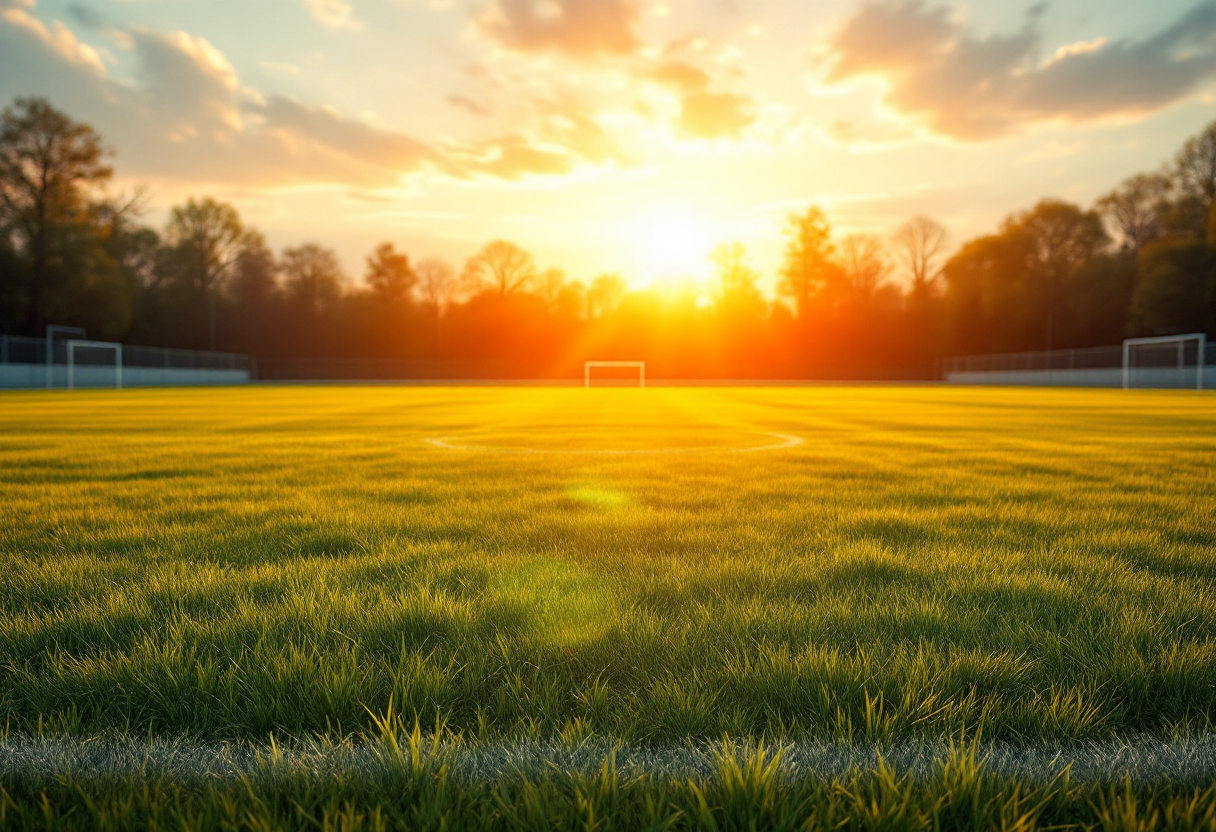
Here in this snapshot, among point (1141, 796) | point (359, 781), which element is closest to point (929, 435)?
point (1141, 796)

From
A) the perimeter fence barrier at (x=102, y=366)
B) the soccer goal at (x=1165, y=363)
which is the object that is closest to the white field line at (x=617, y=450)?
the perimeter fence barrier at (x=102, y=366)

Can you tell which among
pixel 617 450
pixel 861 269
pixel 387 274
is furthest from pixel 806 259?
pixel 617 450

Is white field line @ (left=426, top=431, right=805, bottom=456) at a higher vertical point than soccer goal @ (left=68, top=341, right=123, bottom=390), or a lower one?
lower

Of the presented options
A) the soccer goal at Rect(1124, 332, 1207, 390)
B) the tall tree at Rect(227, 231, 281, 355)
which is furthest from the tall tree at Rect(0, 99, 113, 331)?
the soccer goal at Rect(1124, 332, 1207, 390)

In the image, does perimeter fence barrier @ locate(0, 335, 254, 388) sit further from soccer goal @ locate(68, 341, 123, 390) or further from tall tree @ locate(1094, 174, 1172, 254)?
tall tree @ locate(1094, 174, 1172, 254)

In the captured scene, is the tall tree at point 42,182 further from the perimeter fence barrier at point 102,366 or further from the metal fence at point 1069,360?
the metal fence at point 1069,360

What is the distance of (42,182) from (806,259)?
172ft

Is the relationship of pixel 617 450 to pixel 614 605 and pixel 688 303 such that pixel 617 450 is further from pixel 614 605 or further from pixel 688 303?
pixel 688 303

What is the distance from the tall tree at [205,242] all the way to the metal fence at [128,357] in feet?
18.8

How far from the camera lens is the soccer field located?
1415mm

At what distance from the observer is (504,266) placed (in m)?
62.6

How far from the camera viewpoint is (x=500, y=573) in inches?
104

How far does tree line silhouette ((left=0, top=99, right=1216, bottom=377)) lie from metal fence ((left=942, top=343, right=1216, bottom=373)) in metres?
4.32

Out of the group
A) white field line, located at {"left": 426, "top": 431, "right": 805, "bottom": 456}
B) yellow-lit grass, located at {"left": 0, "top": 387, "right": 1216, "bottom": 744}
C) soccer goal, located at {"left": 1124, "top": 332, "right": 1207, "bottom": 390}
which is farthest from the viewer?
soccer goal, located at {"left": 1124, "top": 332, "right": 1207, "bottom": 390}
